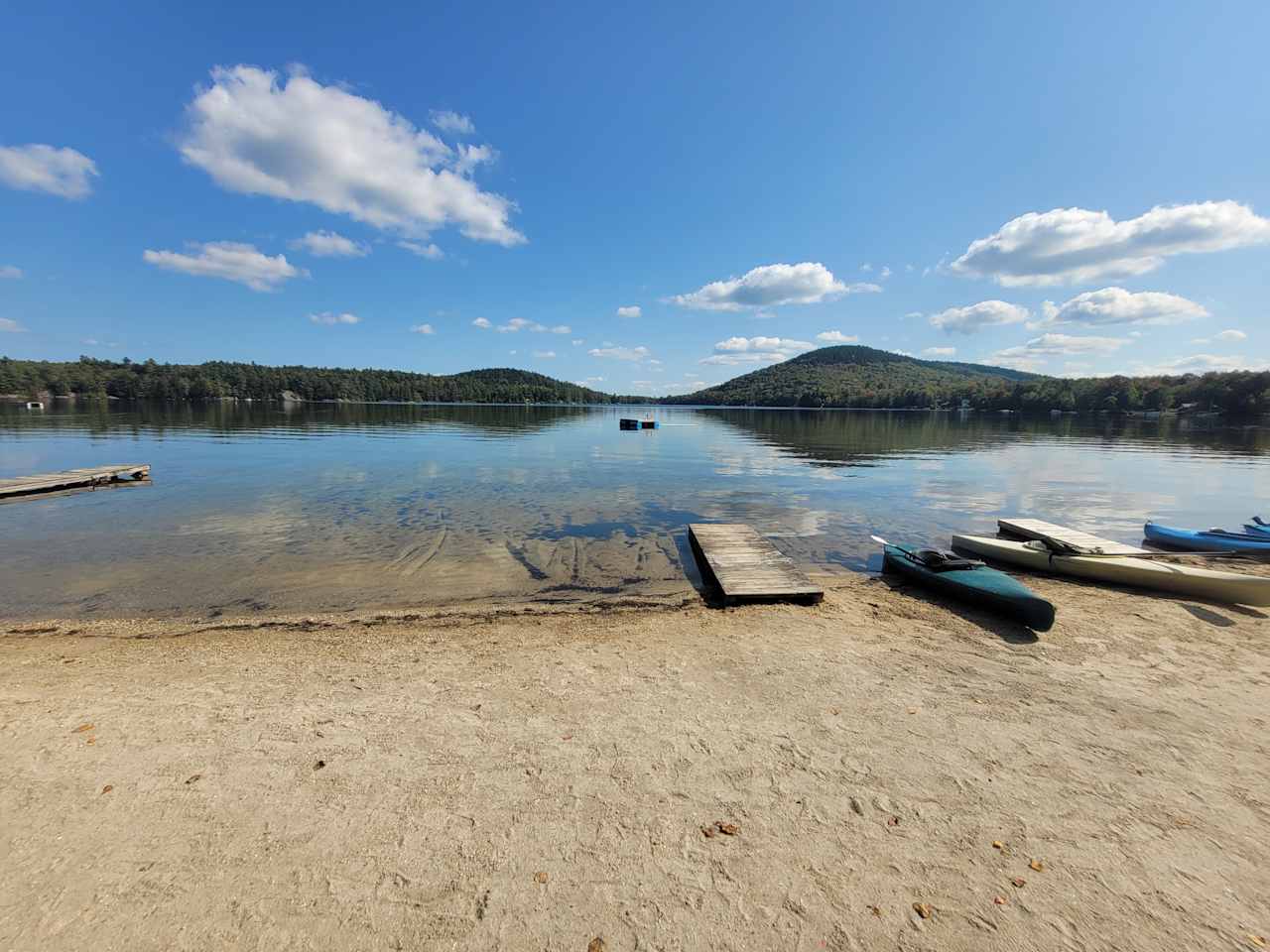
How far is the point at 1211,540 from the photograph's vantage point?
50.6 feet

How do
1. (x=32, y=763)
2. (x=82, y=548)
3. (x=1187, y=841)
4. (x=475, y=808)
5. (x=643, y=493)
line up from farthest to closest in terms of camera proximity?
(x=643, y=493), (x=82, y=548), (x=32, y=763), (x=475, y=808), (x=1187, y=841)

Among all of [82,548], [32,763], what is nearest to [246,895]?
[32,763]

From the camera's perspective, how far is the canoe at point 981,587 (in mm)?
9539

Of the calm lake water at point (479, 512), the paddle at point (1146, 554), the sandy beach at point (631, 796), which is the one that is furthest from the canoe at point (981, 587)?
the paddle at point (1146, 554)

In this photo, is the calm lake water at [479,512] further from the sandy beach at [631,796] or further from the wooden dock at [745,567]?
the sandy beach at [631,796]

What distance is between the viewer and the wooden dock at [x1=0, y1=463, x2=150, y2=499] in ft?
68.8

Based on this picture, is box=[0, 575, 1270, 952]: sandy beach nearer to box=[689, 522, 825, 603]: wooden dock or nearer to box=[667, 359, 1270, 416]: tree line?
box=[689, 522, 825, 603]: wooden dock

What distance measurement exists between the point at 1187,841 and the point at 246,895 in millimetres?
7841

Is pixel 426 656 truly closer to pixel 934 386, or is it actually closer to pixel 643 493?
pixel 643 493

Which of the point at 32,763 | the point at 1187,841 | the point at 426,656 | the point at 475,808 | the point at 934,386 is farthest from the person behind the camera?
the point at 934,386

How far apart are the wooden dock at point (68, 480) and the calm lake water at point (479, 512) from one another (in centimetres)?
112

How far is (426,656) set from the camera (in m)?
8.23

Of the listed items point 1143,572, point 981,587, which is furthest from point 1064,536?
point 981,587

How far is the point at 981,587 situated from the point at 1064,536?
744 cm
